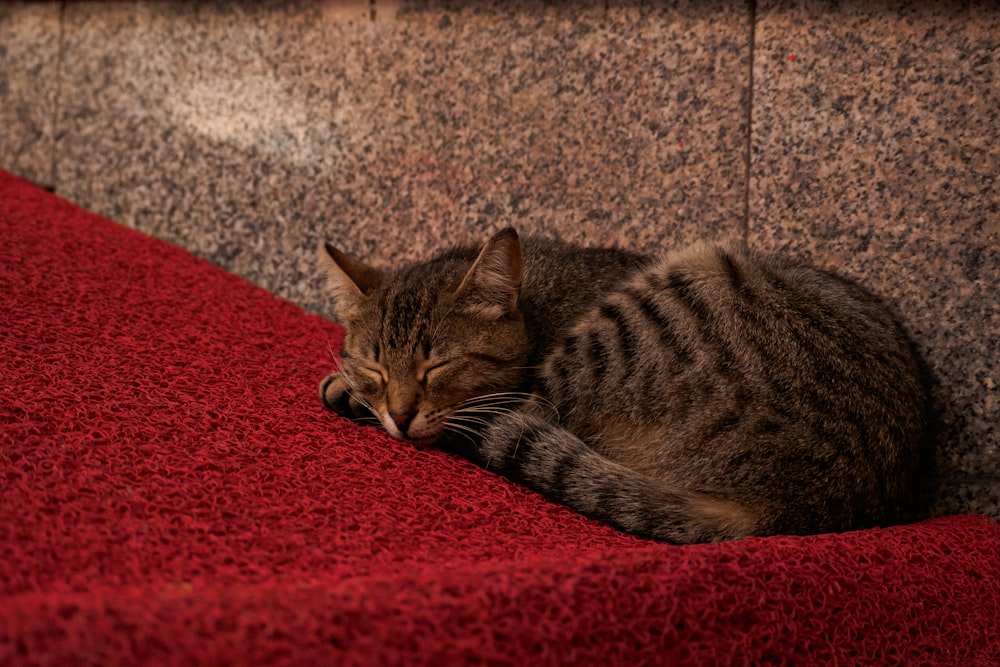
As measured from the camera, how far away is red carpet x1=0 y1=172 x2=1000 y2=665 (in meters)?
1.38

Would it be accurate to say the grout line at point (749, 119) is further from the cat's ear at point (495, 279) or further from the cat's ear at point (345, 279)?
the cat's ear at point (345, 279)

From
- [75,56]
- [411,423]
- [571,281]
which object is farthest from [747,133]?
[75,56]

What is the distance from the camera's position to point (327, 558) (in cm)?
168

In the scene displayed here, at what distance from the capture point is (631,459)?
220 cm

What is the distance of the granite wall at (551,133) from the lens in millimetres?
2400

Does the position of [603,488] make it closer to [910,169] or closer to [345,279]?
A: [345,279]

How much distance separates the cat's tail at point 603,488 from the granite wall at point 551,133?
0.85 metres

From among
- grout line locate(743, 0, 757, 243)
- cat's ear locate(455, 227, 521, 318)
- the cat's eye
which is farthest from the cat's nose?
grout line locate(743, 0, 757, 243)

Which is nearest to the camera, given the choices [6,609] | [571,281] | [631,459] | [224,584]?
[6,609]

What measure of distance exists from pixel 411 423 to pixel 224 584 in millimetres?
839

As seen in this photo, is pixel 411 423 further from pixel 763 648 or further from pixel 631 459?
pixel 763 648

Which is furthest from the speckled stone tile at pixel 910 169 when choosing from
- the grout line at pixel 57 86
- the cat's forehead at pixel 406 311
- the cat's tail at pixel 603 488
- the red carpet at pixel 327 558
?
the grout line at pixel 57 86

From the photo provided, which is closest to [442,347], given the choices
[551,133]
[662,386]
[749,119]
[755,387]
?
[662,386]

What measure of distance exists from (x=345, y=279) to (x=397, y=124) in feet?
3.11
